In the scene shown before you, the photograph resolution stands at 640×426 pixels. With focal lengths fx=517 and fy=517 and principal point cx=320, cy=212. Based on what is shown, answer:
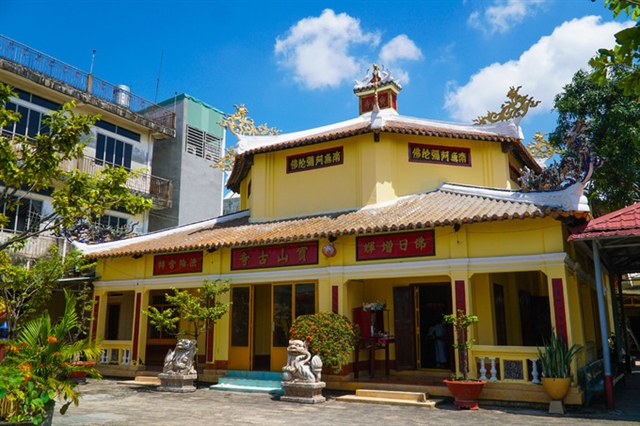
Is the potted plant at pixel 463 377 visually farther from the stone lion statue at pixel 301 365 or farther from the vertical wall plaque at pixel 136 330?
the vertical wall plaque at pixel 136 330

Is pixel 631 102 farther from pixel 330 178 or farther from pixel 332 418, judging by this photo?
pixel 332 418

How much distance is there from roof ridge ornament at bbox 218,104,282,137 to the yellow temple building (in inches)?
31.0

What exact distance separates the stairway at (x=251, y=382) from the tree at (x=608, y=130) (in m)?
11.7

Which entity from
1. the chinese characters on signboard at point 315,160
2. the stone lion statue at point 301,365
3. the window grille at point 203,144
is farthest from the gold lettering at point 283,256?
the window grille at point 203,144

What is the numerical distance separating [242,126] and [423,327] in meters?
7.80

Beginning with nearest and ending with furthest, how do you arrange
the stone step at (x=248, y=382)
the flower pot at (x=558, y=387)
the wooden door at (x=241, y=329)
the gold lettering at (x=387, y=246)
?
the flower pot at (x=558, y=387) → the gold lettering at (x=387, y=246) → the stone step at (x=248, y=382) → the wooden door at (x=241, y=329)

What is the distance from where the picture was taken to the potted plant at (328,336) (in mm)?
10984

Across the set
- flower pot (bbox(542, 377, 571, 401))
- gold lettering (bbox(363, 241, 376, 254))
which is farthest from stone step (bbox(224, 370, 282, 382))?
flower pot (bbox(542, 377, 571, 401))

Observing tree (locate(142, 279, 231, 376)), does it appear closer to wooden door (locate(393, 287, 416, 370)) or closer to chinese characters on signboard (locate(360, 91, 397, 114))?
wooden door (locate(393, 287, 416, 370))

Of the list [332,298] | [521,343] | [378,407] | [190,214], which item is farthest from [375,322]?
[190,214]

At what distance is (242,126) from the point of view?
15547 mm

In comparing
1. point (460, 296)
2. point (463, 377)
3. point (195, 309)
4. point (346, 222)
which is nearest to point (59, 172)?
point (195, 309)

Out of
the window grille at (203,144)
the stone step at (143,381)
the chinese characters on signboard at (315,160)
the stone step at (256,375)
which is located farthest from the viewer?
the window grille at (203,144)

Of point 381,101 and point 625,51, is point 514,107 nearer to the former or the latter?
→ point 381,101
